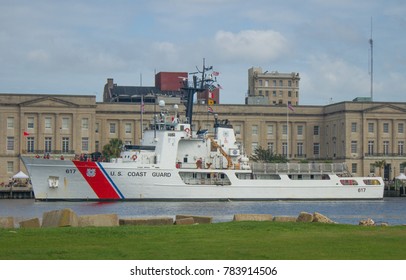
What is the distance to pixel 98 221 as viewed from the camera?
32.0 metres

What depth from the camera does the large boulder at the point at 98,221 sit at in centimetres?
3145

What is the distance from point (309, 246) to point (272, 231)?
429cm

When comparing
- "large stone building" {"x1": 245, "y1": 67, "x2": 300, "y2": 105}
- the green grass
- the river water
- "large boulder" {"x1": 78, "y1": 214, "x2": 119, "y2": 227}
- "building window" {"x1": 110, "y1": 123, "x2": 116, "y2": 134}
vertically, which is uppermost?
"large stone building" {"x1": 245, "y1": 67, "x2": 300, "y2": 105}

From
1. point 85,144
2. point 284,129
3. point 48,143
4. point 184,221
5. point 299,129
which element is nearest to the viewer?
point 184,221

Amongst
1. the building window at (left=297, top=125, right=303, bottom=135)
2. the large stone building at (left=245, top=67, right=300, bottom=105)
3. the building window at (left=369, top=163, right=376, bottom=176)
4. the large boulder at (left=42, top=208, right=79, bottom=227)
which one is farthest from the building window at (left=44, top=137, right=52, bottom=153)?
the large boulder at (left=42, top=208, right=79, bottom=227)

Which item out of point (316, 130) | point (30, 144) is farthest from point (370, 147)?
point (30, 144)

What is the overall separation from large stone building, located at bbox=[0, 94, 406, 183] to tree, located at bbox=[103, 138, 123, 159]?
3662 millimetres

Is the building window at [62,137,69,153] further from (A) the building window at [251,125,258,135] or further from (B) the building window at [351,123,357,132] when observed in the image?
(B) the building window at [351,123,357,132]

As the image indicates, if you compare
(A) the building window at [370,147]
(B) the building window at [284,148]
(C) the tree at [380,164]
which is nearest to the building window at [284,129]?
(B) the building window at [284,148]

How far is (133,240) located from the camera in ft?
86.4

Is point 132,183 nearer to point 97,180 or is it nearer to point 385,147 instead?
point 97,180

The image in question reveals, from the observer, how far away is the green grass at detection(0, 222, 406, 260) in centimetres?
2277

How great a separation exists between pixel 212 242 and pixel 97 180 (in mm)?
57656

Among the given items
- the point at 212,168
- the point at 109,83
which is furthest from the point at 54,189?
the point at 109,83
